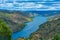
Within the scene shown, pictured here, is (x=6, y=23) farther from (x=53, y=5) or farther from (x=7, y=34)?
(x=53, y=5)

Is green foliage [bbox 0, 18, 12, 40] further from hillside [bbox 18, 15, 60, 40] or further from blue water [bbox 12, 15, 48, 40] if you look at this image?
Result: hillside [bbox 18, 15, 60, 40]

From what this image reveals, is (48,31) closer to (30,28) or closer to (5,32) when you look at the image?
(30,28)

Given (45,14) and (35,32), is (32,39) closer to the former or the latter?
(35,32)

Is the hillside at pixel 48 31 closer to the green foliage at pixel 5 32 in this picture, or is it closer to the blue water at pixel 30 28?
the blue water at pixel 30 28

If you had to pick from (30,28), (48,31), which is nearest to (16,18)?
(30,28)

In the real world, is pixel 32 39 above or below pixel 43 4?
below

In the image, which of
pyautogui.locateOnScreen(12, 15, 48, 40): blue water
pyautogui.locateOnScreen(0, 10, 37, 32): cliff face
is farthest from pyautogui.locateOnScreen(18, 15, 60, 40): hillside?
pyautogui.locateOnScreen(0, 10, 37, 32): cliff face

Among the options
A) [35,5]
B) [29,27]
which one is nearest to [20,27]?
[29,27]
